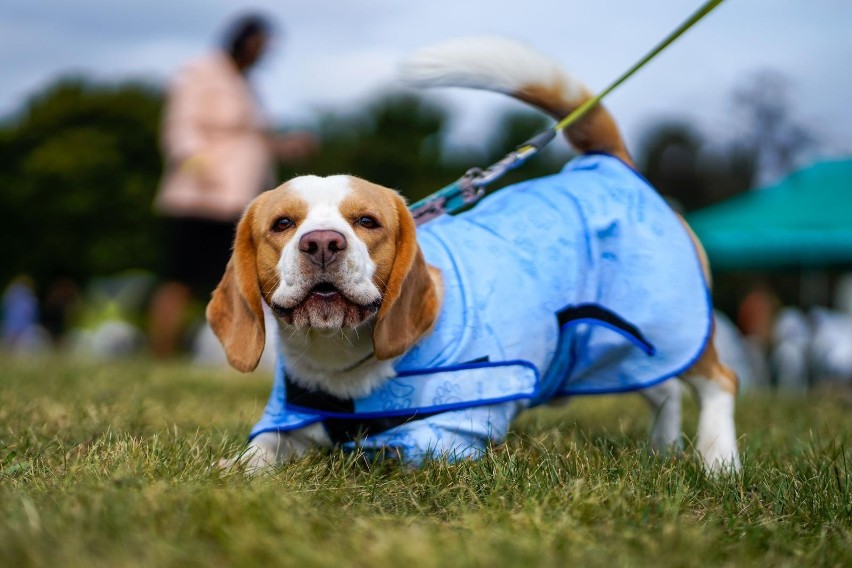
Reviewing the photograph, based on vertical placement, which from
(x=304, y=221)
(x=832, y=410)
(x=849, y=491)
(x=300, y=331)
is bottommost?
(x=832, y=410)

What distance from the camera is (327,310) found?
2477 mm

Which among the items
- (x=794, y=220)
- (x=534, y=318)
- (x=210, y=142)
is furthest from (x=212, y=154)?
(x=794, y=220)

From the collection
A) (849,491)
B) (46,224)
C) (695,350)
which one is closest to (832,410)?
(695,350)

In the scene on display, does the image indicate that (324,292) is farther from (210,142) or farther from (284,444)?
(210,142)

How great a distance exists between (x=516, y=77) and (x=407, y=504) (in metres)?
1.75

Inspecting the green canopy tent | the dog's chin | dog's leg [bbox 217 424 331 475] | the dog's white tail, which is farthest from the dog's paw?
the green canopy tent

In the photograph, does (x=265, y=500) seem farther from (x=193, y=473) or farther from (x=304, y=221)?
(x=304, y=221)

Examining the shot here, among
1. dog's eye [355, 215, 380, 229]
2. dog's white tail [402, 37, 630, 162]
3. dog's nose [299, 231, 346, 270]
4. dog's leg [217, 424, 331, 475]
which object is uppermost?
dog's white tail [402, 37, 630, 162]

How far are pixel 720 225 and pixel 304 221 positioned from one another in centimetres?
787

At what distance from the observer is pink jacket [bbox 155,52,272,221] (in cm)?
656

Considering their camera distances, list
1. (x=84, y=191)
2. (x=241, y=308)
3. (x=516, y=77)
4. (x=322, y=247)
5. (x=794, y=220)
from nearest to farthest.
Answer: (x=322, y=247), (x=241, y=308), (x=516, y=77), (x=794, y=220), (x=84, y=191)

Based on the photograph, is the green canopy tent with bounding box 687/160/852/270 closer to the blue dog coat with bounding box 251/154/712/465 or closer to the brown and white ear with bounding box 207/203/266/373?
the blue dog coat with bounding box 251/154/712/465

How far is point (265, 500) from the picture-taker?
183 centimetres

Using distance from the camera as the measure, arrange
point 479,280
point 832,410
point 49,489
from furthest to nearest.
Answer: point 832,410 → point 479,280 → point 49,489
